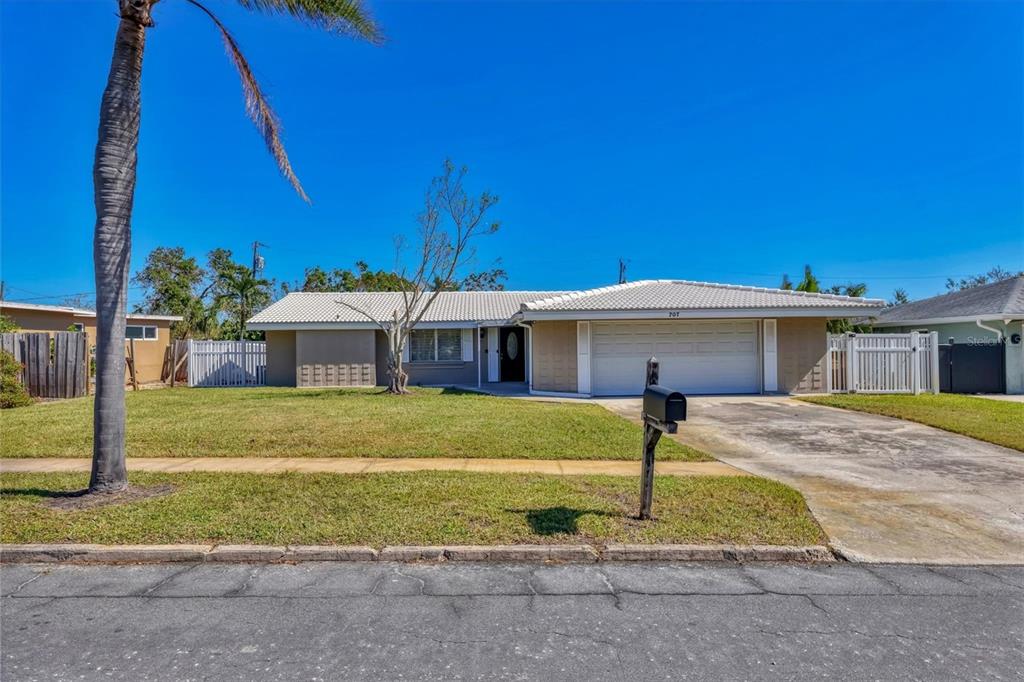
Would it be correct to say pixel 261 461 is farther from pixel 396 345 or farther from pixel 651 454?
pixel 396 345

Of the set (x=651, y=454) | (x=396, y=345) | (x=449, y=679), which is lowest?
(x=449, y=679)

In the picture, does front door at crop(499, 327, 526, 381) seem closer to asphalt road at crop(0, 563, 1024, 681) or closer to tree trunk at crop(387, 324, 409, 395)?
tree trunk at crop(387, 324, 409, 395)

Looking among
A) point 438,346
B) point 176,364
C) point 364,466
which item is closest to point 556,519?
point 364,466

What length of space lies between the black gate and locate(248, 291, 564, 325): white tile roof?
1435 cm

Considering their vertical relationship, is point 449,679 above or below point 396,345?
below

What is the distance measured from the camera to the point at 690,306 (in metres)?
16.6

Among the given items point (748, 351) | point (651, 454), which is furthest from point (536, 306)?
point (651, 454)

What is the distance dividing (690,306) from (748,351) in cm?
269

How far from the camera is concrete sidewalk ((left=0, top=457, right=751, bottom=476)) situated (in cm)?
748

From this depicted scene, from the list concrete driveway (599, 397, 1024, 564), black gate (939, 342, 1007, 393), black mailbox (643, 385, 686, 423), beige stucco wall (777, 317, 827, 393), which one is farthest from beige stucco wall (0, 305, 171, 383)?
black gate (939, 342, 1007, 393)

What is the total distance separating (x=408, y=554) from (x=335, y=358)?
17864mm

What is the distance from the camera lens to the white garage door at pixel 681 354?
688 inches

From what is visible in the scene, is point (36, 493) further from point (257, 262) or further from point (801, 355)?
point (257, 262)

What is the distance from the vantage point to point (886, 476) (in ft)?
24.6
